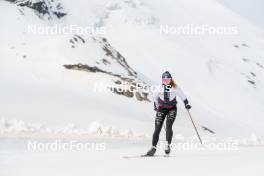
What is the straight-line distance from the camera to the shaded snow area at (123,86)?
1207 cm

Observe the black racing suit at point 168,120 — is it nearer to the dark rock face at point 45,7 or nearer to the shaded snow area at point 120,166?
the shaded snow area at point 120,166

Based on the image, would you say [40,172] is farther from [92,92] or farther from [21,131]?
[92,92]

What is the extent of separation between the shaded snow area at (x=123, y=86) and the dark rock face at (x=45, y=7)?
288 mm

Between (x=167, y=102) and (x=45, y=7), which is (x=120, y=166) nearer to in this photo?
(x=167, y=102)

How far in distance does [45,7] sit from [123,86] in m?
63.7

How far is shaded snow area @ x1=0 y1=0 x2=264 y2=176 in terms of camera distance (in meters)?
12.1

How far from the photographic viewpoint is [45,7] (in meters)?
109

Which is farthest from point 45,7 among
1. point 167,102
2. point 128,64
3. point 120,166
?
point 120,166

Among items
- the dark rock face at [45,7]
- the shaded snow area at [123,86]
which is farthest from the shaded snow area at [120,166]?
the dark rock face at [45,7]

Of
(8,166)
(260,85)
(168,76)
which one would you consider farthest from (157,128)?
(260,85)

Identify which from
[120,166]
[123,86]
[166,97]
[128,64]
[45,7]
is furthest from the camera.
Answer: [45,7]

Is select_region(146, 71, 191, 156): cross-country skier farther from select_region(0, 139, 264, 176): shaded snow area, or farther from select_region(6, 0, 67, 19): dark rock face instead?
select_region(6, 0, 67, 19): dark rock face

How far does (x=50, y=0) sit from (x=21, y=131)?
318ft

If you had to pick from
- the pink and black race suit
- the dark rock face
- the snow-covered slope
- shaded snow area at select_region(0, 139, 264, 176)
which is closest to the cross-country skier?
the pink and black race suit
